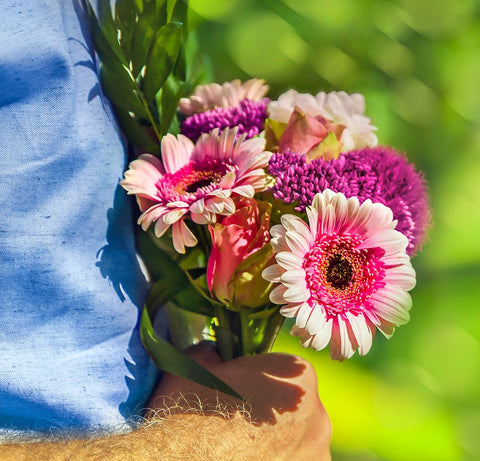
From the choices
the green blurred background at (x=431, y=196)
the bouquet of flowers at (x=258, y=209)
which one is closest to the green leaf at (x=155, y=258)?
the bouquet of flowers at (x=258, y=209)

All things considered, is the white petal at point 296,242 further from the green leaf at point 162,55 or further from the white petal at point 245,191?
the green leaf at point 162,55

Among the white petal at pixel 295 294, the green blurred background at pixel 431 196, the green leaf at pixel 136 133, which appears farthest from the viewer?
the green blurred background at pixel 431 196

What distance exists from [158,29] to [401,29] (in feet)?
1.32

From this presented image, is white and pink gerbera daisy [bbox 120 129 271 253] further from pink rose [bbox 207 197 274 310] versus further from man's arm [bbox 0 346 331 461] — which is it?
man's arm [bbox 0 346 331 461]

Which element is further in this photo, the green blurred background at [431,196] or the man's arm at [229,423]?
the green blurred background at [431,196]

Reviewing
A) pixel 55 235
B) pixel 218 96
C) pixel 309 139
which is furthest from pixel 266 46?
pixel 55 235

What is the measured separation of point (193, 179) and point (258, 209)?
6 centimetres

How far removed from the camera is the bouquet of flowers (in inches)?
15.7

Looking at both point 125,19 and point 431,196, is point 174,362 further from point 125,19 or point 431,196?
point 431,196

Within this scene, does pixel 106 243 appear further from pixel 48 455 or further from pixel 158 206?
pixel 48 455

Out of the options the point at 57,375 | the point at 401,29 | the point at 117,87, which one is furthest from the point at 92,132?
the point at 401,29

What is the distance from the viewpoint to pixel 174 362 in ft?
1.49

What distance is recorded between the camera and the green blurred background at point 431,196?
745mm

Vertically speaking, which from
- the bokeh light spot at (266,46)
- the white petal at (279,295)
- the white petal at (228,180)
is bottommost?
the bokeh light spot at (266,46)
